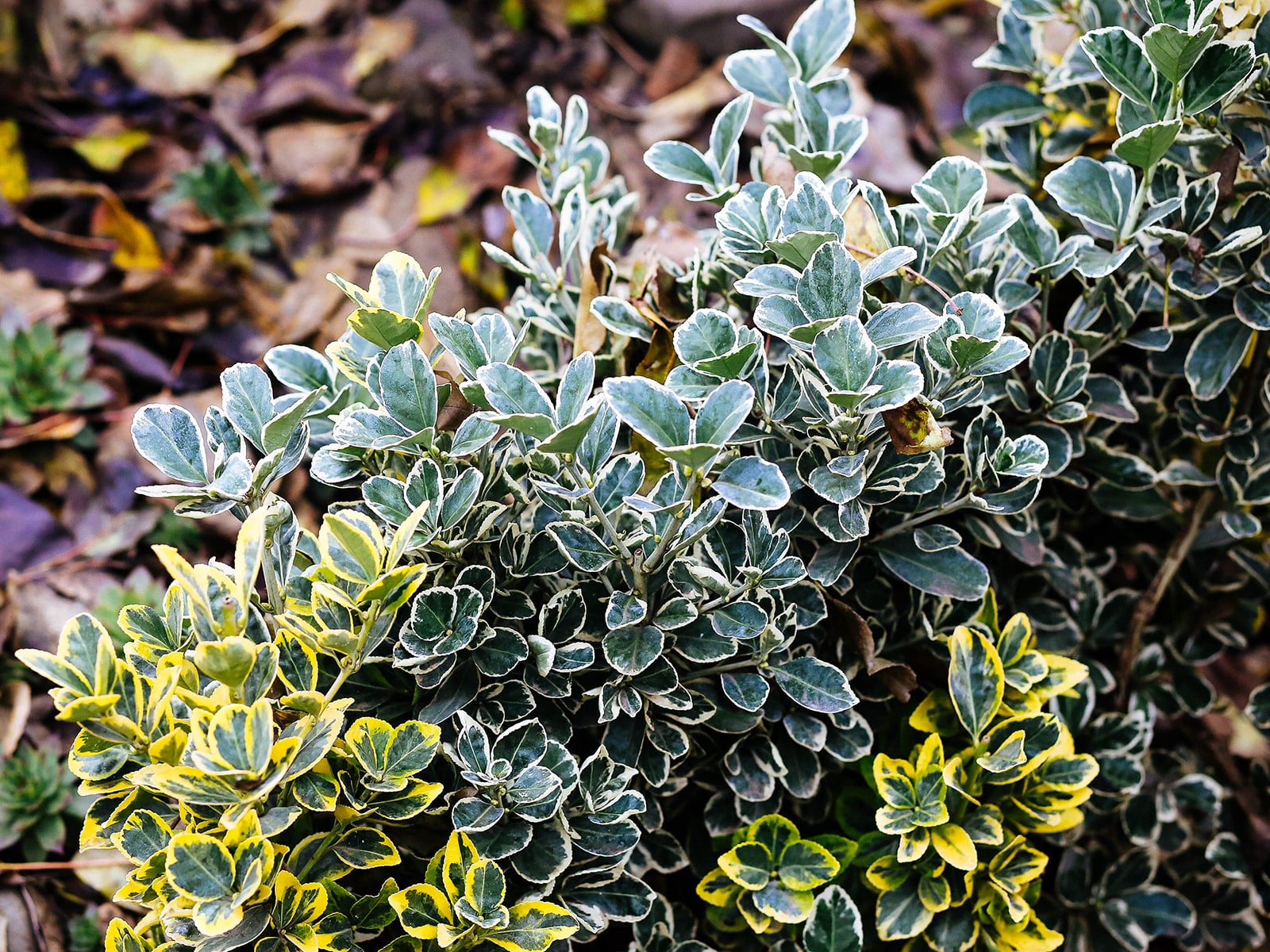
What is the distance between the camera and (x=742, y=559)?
1165 mm

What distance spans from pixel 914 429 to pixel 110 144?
2368 millimetres

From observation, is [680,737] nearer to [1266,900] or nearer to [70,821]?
[1266,900]

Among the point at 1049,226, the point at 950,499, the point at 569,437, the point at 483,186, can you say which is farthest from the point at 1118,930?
the point at 483,186

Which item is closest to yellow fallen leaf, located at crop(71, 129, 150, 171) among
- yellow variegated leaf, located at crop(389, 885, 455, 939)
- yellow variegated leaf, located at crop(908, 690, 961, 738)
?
yellow variegated leaf, located at crop(389, 885, 455, 939)

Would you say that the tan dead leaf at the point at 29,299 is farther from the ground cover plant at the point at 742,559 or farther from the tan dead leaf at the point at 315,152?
the ground cover plant at the point at 742,559

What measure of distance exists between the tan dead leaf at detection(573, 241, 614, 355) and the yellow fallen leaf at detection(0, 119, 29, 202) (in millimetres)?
1859

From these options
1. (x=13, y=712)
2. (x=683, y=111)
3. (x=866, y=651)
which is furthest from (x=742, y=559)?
(x=683, y=111)

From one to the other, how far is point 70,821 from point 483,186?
1.66 meters

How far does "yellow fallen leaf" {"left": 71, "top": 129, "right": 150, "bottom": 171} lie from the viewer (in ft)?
8.43

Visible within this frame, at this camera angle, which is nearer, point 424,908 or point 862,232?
point 424,908

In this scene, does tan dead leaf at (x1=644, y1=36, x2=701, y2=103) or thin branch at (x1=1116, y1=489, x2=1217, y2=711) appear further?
tan dead leaf at (x1=644, y1=36, x2=701, y2=103)

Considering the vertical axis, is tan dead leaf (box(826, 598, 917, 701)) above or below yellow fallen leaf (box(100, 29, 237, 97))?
above

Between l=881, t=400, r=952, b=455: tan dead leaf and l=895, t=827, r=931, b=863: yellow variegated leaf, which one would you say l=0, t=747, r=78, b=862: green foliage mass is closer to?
l=895, t=827, r=931, b=863: yellow variegated leaf

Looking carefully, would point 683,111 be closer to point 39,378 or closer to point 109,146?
point 109,146
